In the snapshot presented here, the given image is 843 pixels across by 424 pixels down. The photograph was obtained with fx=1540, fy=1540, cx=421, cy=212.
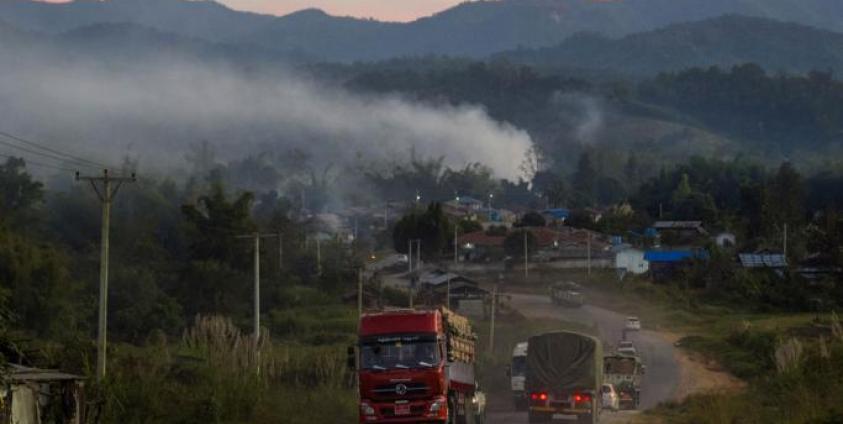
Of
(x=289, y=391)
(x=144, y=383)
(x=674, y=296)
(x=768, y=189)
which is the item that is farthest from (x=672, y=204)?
(x=144, y=383)

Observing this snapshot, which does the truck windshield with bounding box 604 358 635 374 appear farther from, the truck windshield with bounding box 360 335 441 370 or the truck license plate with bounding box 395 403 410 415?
the truck license plate with bounding box 395 403 410 415

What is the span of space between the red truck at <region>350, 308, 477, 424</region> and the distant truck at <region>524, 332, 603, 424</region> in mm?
6912

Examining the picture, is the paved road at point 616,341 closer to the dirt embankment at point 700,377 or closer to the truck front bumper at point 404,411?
the dirt embankment at point 700,377

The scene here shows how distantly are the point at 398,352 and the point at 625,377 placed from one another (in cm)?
1806

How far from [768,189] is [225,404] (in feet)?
263

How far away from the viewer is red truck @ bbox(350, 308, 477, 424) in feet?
111

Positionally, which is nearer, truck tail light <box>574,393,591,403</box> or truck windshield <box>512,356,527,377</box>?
truck tail light <box>574,393,591,403</box>

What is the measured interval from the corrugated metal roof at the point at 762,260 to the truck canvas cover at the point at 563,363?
48.9 metres

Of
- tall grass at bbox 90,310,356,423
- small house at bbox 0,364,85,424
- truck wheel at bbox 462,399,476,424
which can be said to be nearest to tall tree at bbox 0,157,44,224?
tall grass at bbox 90,310,356,423

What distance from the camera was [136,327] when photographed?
64938 mm

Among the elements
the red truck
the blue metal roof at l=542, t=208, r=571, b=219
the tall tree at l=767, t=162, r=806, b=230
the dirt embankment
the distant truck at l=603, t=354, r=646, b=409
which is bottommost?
the dirt embankment

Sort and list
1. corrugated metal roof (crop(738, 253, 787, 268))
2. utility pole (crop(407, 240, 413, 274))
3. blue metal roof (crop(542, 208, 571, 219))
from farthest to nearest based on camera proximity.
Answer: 1. blue metal roof (crop(542, 208, 571, 219))
2. utility pole (crop(407, 240, 413, 274))
3. corrugated metal roof (crop(738, 253, 787, 268))

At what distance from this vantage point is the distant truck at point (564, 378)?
134 feet

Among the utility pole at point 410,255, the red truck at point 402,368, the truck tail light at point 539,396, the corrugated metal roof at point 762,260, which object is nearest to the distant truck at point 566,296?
the corrugated metal roof at point 762,260
